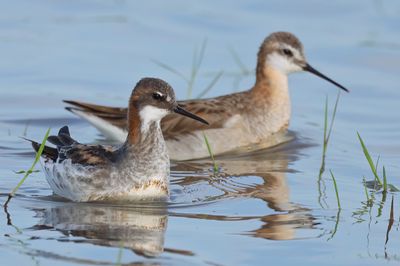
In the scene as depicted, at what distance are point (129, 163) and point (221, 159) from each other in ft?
9.03

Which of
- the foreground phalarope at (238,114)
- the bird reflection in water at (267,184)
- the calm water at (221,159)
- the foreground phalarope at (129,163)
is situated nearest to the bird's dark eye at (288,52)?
the foreground phalarope at (238,114)

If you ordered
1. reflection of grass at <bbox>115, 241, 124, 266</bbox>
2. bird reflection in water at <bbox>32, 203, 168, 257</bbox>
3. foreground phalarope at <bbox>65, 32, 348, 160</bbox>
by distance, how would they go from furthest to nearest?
foreground phalarope at <bbox>65, 32, 348, 160</bbox> < bird reflection in water at <bbox>32, 203, 168, 257</bbox> < reflection of grass at <bbox>115, 241, 124, 266</bbox>

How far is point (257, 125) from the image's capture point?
14555mm

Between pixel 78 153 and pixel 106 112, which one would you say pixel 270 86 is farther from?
pixel 78 153

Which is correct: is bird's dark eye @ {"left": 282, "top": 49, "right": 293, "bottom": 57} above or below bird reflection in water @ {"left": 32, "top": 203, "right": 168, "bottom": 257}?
above

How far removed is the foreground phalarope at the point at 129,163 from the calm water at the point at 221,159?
17 cm

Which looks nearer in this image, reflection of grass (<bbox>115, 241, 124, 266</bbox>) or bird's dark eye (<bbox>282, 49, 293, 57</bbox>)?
reflection of grass (<bbox>115, 241, 124, 266</bbox>)

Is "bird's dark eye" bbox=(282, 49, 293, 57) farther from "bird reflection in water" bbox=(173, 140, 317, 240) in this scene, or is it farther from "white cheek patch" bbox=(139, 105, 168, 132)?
"white cheek patch" bbox=(139, 105, 168, 132)

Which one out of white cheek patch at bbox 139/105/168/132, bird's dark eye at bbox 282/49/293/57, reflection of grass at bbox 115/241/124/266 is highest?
bird's dark eye at bbox 282/49/293/57

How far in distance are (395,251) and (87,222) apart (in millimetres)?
2534

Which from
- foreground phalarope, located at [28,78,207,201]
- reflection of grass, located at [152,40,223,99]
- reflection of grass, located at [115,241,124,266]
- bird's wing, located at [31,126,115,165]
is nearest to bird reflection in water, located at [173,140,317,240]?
foreground phalarope, located at [28,78,207,201]

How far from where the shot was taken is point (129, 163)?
10906 mm

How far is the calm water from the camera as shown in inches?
368

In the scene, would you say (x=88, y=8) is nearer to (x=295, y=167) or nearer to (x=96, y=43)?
(x=96, y=43)
